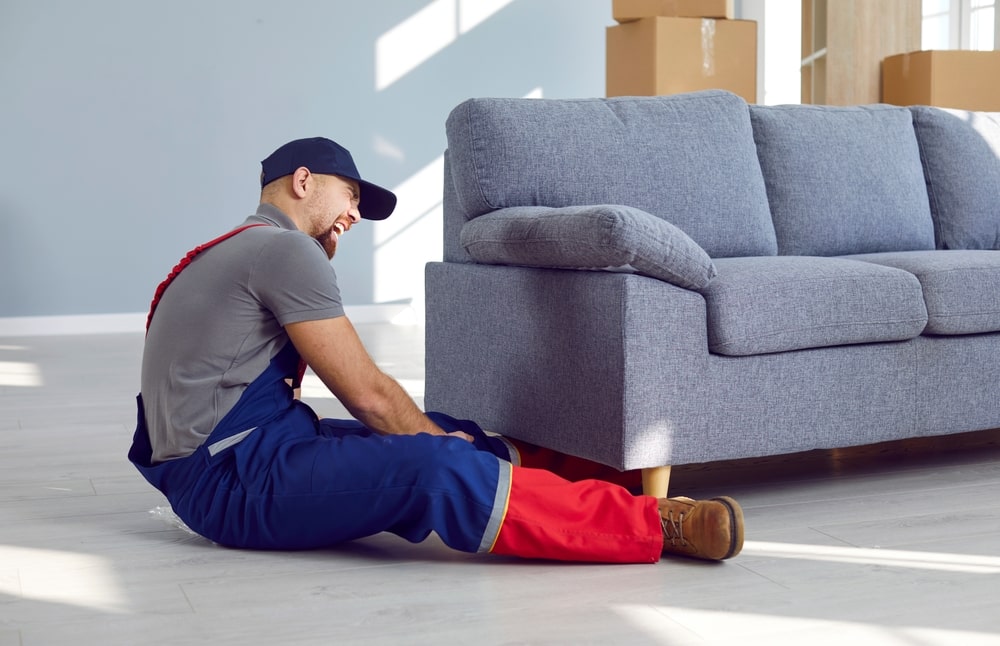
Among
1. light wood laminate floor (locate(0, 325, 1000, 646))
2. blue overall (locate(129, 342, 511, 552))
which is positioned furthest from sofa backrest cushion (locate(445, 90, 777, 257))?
blue overall (locate(129, 342, 511, 552))

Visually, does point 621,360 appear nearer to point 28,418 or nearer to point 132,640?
point 132,640

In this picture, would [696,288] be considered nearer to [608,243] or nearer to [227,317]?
[608,243]

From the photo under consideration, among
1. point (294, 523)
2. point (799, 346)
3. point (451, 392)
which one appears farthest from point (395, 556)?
point (799, 346)

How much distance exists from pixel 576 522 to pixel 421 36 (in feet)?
16.1

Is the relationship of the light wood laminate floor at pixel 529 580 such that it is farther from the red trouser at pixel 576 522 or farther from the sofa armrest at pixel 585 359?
the sofa armrest at pixel 585 359

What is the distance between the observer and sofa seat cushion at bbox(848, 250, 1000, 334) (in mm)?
2459

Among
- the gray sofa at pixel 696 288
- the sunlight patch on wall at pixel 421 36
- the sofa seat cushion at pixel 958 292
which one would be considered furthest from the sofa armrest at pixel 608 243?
the sunlight patch on wall at pixel 421 36

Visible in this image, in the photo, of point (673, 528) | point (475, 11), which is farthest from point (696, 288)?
point (475, 11)

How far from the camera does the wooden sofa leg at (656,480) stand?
2176 mm

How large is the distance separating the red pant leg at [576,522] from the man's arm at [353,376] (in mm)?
269

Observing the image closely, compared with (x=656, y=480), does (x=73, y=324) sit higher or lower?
lower

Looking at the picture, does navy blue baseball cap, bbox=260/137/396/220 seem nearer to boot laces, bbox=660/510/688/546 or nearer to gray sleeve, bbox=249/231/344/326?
gray sleeve, bbox=249/231/344/326

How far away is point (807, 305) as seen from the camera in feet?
7.47

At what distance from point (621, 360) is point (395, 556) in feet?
1.74
